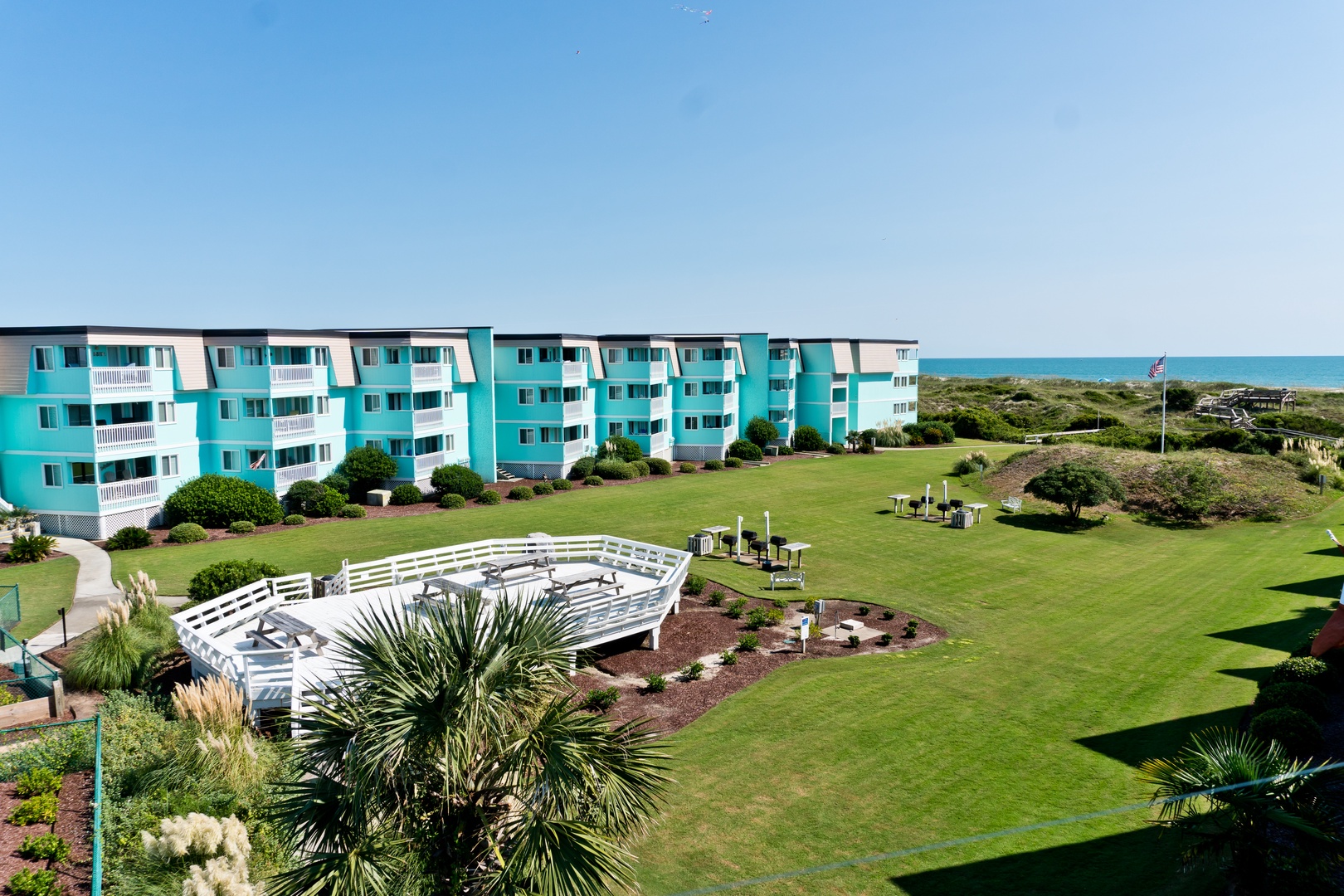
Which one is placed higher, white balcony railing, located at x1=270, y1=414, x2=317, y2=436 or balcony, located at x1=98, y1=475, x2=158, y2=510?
white balcony railing, located at x1=270, y1=414, x2=317, y2=436

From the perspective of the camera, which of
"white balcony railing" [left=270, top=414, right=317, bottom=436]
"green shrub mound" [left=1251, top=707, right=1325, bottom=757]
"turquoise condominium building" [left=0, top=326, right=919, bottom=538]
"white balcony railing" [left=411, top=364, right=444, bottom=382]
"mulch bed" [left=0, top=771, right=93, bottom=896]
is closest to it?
"mulch bed" [left=0, top=771, right=93, bottom=896]

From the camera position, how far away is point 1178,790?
9773 mm

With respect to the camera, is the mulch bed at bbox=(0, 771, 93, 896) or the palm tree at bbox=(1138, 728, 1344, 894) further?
the mulch bed at bbox=(0, 771, 93, 896)

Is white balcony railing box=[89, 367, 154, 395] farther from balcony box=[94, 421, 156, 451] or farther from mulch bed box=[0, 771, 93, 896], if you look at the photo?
mulch bed box=[0, 771, 93, 896]

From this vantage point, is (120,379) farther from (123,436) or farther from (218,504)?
(218,504)

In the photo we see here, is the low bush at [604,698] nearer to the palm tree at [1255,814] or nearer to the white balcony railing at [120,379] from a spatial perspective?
the palm tree at [1255,814]

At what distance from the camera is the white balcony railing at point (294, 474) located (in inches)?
1626

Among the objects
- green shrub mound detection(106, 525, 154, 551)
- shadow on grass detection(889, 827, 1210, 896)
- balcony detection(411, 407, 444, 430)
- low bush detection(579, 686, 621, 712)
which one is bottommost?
shadow on grass detection(889, 827, 1210, 896)

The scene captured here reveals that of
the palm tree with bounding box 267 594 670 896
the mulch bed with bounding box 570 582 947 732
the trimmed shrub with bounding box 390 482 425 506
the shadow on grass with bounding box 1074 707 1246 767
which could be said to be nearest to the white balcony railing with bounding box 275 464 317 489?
the trimmed shrub with bounding box 390 482 425 506

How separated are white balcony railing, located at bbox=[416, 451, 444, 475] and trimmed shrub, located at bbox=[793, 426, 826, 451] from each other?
30.3 metres

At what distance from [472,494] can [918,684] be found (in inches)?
1268

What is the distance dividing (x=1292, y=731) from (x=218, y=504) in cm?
3918

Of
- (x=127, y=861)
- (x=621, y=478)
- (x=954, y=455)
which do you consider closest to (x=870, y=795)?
(x=127, y=861)

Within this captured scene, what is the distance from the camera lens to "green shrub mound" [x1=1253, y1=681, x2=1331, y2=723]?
14406mm
